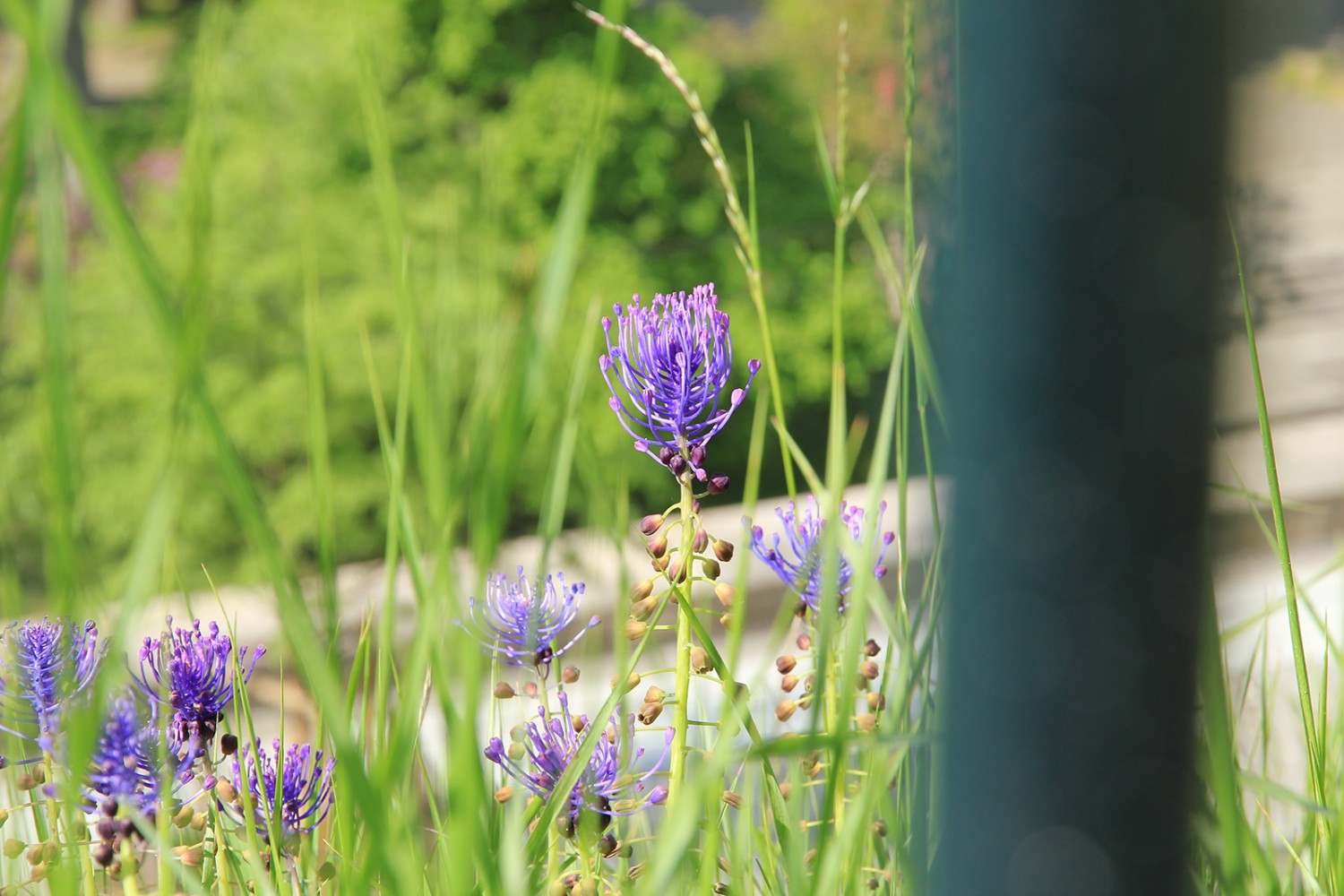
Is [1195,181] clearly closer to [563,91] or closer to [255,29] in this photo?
[563,91]

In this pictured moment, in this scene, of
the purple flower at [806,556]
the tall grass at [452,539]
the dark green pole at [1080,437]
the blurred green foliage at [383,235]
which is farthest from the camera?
the blurred green foliage at [383,235]

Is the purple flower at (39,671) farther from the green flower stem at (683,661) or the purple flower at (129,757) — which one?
the green flower stem at (683,661)

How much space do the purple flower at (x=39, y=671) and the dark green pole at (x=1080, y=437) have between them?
445mm

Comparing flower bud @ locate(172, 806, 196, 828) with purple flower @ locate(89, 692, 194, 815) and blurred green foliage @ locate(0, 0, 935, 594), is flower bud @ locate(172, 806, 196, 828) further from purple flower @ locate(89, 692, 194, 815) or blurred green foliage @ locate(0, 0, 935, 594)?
blurred green foliage @ locate(0, 0, 935, 594)

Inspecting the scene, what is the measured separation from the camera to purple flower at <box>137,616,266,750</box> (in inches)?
23.7

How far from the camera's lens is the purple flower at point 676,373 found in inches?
23.0

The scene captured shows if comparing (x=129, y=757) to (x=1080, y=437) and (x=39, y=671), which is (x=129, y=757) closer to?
(x=39, y=671)

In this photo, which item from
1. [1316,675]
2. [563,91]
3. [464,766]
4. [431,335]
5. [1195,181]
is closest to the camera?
[1195,181]

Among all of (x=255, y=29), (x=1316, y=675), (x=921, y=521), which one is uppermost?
(x=255, y=29)

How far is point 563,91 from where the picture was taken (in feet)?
16.1

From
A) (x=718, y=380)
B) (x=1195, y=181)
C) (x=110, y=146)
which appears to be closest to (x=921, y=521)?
(x=718, y=380)

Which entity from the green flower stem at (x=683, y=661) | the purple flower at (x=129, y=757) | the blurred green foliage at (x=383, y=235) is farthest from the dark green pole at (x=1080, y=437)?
the blurred green foliage at (x=383, y=235)

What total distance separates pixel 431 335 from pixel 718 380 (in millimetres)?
144

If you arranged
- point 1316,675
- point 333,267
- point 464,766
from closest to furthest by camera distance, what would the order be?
point 464,766 → point 1316,675 → point 333,267
